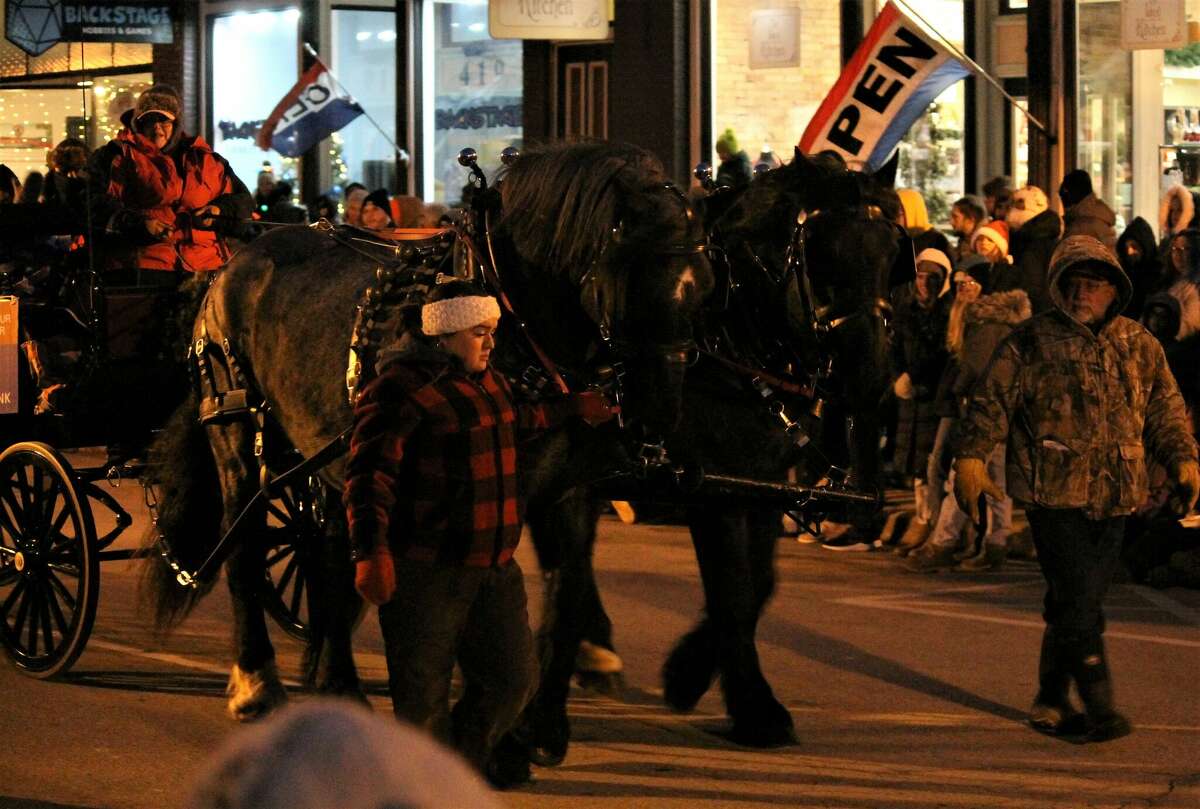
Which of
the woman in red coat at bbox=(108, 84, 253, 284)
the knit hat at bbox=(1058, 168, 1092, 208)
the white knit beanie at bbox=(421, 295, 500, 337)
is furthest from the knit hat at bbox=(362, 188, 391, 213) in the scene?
the white knit beanie at bbox=(421, 295, 500, 337)

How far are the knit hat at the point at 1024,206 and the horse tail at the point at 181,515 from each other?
23.7 feet

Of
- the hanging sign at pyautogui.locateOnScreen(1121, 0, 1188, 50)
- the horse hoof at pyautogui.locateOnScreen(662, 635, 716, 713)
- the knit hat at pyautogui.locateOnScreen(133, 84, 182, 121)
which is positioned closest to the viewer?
the horse hoof at pyautogui.locateOnScreen(662, 635, 716, 713)

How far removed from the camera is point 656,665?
866 centimetres

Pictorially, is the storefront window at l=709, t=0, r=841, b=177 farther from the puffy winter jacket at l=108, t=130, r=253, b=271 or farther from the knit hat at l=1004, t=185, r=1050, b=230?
the puffy winter jacket at l=108, t=130, r=253, b=271

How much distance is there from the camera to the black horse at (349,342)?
617 centimetres

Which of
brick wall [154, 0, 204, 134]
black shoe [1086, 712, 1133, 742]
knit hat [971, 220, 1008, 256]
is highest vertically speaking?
brick wall [154, 0, 204, 134]

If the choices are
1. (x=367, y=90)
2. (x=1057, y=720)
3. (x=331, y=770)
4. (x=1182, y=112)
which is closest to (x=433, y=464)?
(x=1057, y=720)

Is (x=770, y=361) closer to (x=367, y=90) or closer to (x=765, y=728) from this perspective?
(x=765, y=728)

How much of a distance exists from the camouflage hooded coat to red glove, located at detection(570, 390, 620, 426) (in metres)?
1.94

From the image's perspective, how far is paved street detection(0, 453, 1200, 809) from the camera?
6.45 metres

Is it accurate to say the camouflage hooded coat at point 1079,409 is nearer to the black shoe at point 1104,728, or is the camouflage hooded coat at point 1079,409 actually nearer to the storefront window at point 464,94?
the black shoe at point 1104,728

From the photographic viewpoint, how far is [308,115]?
65.4ft

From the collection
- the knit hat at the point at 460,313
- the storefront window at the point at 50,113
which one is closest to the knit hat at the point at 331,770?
the knit hat at the point at 460,313

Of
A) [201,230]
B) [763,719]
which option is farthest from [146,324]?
[763,719]
